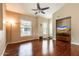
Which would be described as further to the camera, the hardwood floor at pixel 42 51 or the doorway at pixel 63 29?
the doorway at pixel 63 29

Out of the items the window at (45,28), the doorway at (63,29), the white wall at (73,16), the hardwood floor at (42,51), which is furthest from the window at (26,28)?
the white wall at (73,16)

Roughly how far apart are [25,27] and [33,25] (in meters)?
1.07

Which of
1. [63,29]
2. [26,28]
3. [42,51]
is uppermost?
[26,28]

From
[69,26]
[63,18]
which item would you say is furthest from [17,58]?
[63,18]

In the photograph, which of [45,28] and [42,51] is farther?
[45,28]

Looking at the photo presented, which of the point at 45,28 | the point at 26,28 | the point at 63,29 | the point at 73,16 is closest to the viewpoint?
the point at 73,16

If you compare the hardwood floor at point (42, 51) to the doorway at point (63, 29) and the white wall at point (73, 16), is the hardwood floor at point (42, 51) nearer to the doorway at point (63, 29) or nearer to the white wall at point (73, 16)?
the white wall at point (73, 16)

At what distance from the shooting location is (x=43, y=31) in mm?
11055

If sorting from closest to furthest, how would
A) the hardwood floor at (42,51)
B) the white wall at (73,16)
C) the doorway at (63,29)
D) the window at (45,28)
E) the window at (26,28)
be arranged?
the hardwood floor at (42,51) → the white wall at (73,16) → the doorway at (63,29) → the window at (26,28) → the window at (45,28)

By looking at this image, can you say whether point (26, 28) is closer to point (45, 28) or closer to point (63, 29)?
point (45, 28)

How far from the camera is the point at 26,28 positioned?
905 centimetres

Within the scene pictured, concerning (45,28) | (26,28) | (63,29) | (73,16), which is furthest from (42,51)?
(45,28)

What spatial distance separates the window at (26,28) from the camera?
853cm

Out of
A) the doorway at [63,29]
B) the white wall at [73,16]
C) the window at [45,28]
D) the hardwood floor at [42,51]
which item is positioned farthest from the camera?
the window at [45,28]
